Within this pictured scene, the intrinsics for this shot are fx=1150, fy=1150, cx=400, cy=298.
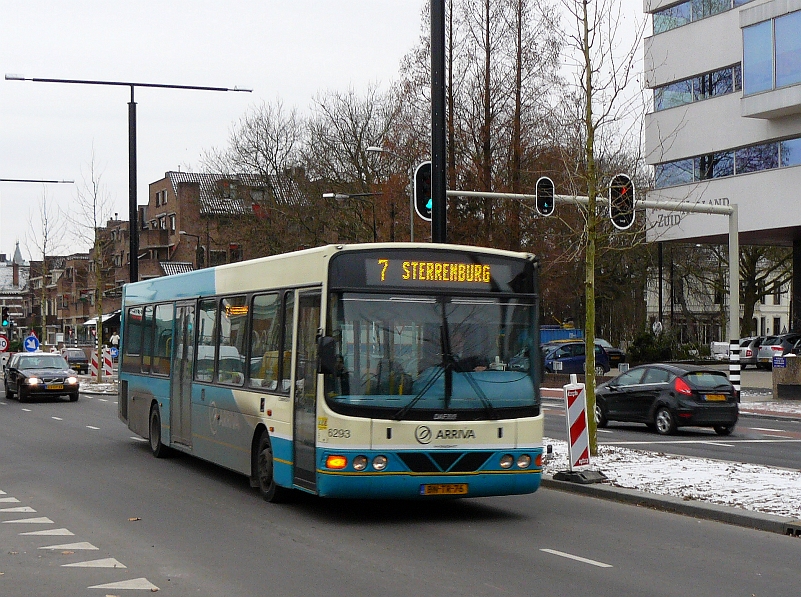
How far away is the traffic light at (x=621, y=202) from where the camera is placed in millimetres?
21906

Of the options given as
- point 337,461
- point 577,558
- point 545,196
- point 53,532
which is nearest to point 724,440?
point 545,196

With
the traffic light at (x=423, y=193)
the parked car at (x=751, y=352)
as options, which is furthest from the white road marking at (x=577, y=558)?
the parked car at (x=751, y=352)

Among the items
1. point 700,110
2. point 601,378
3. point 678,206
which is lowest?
point 601,378

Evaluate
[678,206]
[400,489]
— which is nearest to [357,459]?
[400,489]

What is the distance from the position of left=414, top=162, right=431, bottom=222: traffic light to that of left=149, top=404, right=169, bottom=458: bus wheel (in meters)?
5.19

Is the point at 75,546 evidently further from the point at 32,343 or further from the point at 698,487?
the point at 32,343

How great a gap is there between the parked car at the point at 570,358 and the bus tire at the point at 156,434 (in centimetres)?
3368

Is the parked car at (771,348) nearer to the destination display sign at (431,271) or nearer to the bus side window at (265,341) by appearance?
the bus side window at (265,341)

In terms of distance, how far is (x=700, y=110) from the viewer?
46.5 metres

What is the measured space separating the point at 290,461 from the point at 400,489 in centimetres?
137

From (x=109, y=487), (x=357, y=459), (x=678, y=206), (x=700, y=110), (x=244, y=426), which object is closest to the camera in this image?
(x=357, y=459)

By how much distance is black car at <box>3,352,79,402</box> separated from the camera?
35.2 m

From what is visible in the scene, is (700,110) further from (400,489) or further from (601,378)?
(400,489)

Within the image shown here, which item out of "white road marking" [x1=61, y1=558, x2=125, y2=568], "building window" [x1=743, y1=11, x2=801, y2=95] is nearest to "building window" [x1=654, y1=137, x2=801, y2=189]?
"building window" [x1=743, y1=11, x2=801, y2=95]
